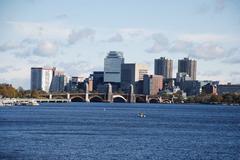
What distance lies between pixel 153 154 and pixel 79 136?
20.6 m

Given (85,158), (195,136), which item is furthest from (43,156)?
(195,136)

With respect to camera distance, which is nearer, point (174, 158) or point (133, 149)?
point (174, 158)

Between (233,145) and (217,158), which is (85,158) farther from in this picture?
(233,145)

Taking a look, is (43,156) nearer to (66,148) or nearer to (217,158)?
(66,148)

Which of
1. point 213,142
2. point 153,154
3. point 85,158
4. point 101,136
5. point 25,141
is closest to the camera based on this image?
point 85,158

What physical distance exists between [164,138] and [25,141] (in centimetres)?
1822

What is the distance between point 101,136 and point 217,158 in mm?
24884

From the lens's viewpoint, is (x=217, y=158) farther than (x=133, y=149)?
No

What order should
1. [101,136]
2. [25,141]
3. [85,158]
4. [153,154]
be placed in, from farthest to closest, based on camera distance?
1. [101,136]
2. [25,141]
3. [153,154]
4. [85,158]

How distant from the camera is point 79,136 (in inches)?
3223

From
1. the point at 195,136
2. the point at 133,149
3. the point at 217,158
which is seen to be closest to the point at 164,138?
the point at 195,136

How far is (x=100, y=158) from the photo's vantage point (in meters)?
58.7

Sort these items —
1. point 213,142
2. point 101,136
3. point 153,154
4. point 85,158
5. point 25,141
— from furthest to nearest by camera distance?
point 101,136
point 213,142
point 25,141
point 153,154
point 85,158

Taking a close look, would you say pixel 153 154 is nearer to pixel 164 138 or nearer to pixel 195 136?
pixel 164 138
